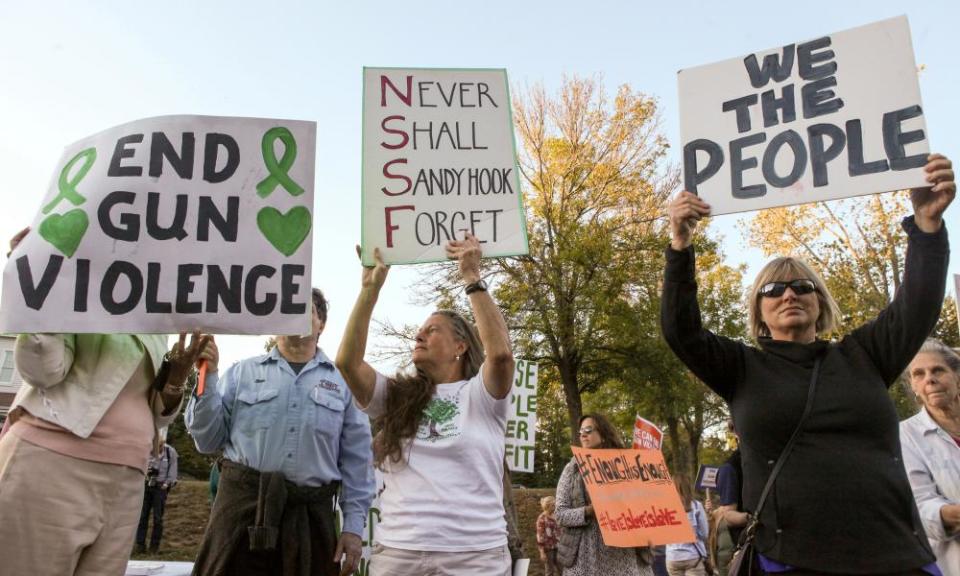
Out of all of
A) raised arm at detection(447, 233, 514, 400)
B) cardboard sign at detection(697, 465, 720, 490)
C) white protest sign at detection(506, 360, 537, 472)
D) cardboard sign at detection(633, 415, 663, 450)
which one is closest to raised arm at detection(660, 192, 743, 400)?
raised arm at detection(447, 233, 514, 400)

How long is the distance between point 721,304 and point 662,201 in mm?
3553

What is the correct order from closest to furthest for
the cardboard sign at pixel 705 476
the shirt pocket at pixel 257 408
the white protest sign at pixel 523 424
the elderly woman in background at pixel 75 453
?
1. the elderly woman in background at pixel 75 453
2. the shirt pocket at pixel 257 408
3. the white protest sign at pixel 523 424
4. the cardboard sign at pixel 705 476

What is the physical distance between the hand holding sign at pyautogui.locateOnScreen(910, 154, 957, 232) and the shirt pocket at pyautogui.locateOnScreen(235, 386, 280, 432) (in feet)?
9.27

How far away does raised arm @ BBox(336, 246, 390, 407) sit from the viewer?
3100 mm

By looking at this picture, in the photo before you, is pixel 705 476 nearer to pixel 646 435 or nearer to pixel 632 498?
pixel 646 435

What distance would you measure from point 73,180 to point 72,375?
2.70 ft

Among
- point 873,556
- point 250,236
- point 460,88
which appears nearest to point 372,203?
point 250,236

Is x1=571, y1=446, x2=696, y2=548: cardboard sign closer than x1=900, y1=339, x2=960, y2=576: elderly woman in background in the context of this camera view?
No

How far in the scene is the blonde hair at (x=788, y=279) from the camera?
2.69m

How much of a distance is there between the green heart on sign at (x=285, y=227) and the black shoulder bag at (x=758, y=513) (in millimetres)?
2053

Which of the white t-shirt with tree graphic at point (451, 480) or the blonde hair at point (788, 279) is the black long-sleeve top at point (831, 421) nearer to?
the blonde hair at point (788, 279)

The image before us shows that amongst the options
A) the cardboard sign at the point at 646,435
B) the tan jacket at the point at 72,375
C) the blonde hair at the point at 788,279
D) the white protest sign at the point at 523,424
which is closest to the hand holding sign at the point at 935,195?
the blonde hair at the point at 788,279

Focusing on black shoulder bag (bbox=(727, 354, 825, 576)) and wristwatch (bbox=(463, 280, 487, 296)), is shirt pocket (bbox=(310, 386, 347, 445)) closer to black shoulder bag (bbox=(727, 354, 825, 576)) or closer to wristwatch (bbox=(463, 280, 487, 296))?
wristwatch (bbox=(463, 280, 487, 296))

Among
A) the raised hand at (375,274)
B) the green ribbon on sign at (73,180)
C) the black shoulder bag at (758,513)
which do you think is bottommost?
the black shoulder bag at (758,513)
